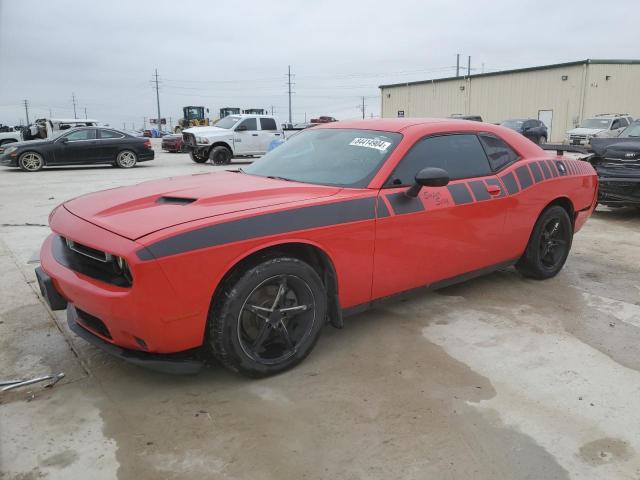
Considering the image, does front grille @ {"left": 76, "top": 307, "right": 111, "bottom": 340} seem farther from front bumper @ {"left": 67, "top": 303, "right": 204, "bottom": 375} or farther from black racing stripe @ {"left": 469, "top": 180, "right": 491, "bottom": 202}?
black racing stripe @ {"left": 469, "top": 180, "right": 491, "bottom": 202}

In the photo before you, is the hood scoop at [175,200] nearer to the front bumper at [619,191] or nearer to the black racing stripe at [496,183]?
the black racing stripe at [496,183]

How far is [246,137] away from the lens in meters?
17.3

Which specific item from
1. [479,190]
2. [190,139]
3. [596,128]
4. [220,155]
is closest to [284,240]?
[479,190]

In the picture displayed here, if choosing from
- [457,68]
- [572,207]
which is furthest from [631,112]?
[457,68]

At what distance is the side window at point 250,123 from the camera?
17.5 m

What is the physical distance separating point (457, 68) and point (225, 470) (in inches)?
2827

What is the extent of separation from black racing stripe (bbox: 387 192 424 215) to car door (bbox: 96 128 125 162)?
47.8 ft

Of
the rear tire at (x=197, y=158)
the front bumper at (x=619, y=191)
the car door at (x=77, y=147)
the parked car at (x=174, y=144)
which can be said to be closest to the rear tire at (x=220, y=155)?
the rear tire at (x=197, y=158)

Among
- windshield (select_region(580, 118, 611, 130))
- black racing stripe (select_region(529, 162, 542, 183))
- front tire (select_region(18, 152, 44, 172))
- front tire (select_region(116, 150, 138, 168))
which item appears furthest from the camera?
windshield (select_region(580, 118, 611, 130))

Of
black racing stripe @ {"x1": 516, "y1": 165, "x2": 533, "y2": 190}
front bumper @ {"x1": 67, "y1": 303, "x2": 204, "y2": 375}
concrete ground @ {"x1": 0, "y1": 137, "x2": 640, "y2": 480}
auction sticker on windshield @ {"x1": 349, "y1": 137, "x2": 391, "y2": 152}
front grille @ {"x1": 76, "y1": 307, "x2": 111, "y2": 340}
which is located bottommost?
concrete ground @ {"x1": 0, "y1": 137, "x2": 640, "y2": 480}

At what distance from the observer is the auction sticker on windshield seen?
3.45 metres

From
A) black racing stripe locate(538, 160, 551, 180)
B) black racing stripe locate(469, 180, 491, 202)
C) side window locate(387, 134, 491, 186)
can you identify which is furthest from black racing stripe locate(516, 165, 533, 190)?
black racing stripe locate(469, 180, 491, 202)

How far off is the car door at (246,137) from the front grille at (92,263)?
14.6m

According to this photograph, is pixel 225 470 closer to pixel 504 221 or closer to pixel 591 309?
pixel 504 221
